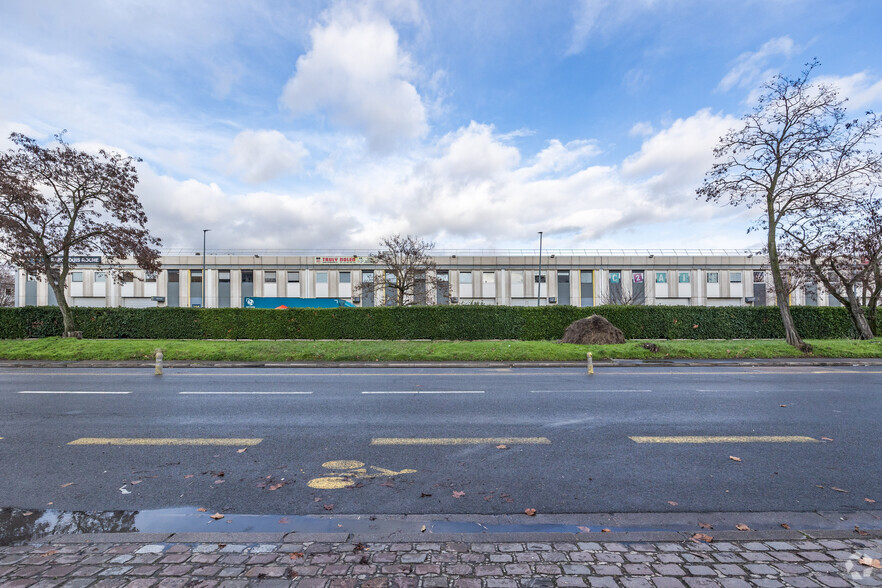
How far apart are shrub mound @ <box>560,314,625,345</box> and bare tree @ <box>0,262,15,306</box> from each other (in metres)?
77.6

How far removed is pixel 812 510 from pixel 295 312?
73.8 feet

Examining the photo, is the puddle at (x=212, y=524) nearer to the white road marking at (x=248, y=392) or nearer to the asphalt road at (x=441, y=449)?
the asphalt road at (x=441, y=449)

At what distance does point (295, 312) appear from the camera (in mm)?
23797

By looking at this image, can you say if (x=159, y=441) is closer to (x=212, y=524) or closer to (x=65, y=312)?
(x=212, y=524)

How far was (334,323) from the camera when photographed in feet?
77.5

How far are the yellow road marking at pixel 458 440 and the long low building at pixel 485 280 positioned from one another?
5040cm

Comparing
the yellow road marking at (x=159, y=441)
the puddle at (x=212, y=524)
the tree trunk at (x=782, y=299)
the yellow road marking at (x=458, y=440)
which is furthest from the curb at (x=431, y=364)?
the puddle at (x=212, y=524)

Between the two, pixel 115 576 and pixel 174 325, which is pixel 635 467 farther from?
pixel 174 325

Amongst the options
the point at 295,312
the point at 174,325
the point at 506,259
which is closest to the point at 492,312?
the point at 295,312

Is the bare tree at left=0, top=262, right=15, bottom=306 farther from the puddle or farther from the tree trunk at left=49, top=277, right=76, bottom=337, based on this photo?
the puddle

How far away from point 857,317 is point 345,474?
2980cm

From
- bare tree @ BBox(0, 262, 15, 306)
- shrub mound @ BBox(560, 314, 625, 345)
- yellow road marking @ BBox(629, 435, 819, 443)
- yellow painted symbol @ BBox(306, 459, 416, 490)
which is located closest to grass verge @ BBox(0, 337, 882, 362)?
shrub mound @ BBox(560, 314, 625, 345)

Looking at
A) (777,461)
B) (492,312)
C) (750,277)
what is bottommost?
(777,461)

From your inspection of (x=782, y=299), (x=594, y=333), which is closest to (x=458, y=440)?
(x=594, y=333)
